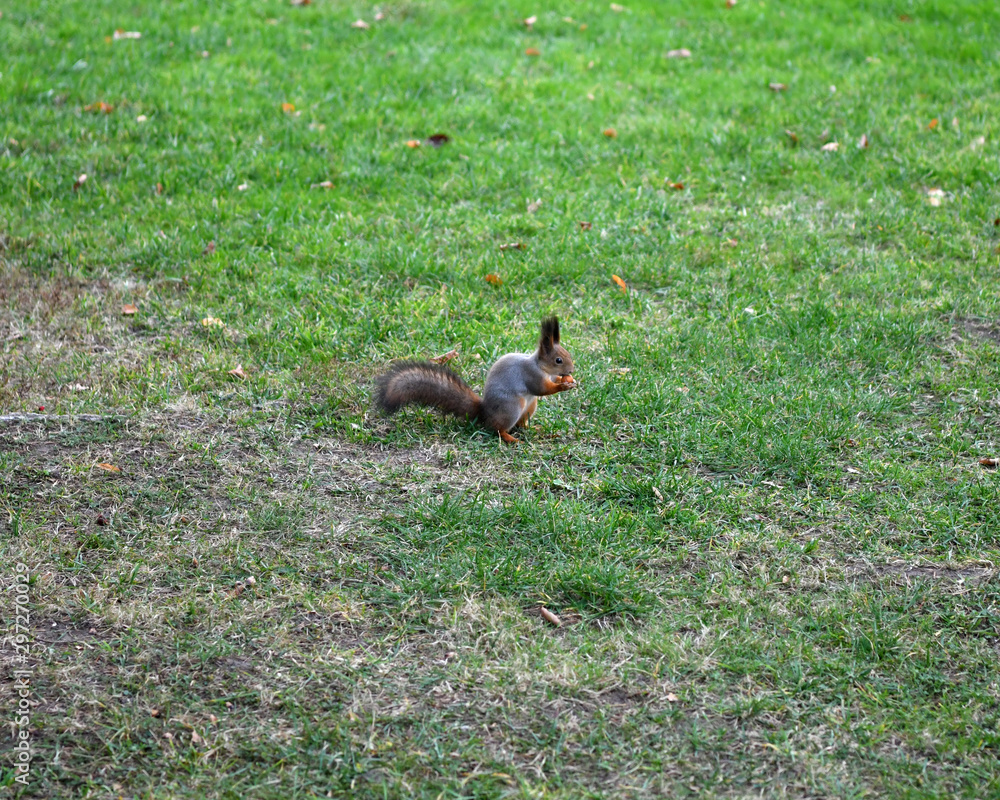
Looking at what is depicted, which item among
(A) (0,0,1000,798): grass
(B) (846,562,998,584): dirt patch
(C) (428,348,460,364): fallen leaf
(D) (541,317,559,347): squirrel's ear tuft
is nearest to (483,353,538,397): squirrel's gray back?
(D) (541,317,559,347): squirrel's ear tuft

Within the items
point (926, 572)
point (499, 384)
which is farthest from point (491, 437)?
point (926, 572)

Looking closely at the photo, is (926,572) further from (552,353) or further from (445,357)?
(445,357)

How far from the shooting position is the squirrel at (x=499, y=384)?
383cm

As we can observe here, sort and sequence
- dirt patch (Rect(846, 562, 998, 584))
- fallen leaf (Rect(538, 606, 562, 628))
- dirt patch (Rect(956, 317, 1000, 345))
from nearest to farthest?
fallen leaf (Rect(538, 606, 562, 628)) < dirt patch (Rect(846, 562, 998, 584)) < dirt patch (Rect(956, 317, 1000, 345))

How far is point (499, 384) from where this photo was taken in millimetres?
3848

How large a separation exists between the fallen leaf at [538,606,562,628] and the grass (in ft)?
0.07

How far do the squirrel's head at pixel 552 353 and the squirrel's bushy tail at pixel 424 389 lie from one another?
340 mm

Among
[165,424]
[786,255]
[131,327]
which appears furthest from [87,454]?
[786,255]

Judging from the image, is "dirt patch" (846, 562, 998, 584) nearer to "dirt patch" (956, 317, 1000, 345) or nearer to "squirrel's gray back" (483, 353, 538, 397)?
"squirrel's gray back" (483, 353, 538, 397)

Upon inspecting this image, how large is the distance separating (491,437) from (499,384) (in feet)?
0.85

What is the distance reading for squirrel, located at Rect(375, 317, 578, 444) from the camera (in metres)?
3.83

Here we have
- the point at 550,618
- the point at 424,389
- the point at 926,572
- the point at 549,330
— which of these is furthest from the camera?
the point at 424,389

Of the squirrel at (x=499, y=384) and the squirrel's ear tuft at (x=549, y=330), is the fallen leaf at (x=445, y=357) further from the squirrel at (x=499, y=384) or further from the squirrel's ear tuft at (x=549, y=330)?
the squirrel's ear tuft at (x=549, y=330)

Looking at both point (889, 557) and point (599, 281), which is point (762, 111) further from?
point (889, 557)
